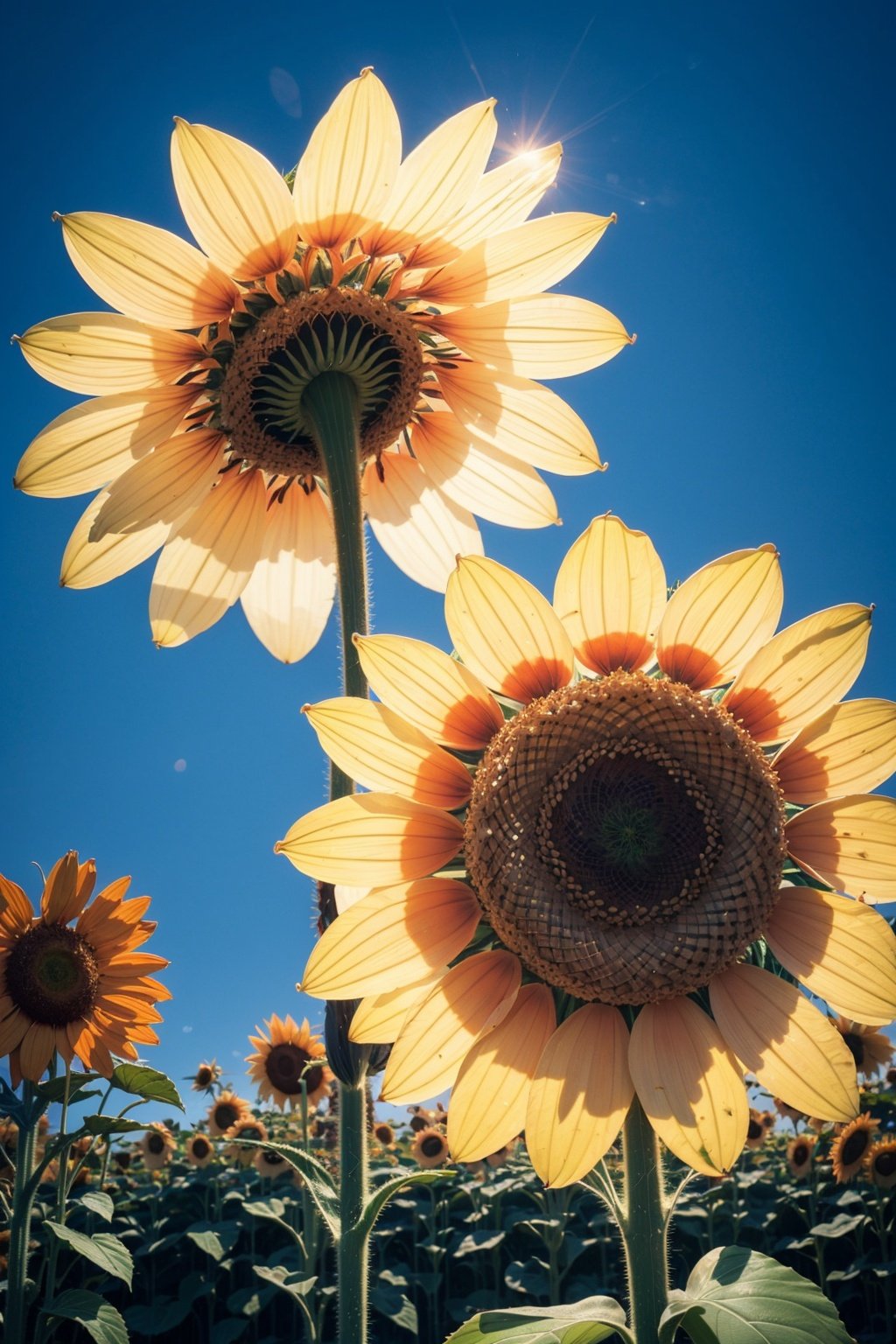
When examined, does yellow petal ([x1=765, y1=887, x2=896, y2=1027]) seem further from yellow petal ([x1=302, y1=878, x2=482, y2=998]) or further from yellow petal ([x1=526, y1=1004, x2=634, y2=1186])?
yellow petal ([x1=302, y1=878, x2=482, y2=998])

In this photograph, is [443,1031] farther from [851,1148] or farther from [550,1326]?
[851,1148]

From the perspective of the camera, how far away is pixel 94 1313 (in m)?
3.57

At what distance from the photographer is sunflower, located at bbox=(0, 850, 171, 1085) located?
430cm

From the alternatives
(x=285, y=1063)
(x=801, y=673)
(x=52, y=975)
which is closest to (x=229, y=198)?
(x=801, y=673)

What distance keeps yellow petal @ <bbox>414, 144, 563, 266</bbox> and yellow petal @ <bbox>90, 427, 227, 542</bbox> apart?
743 millimetres

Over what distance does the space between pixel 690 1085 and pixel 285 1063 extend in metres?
7.15

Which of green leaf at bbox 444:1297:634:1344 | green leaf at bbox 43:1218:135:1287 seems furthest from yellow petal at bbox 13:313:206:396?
green leaf at bbox 43:1218:135:1287

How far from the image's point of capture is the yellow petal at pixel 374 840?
1456 mm

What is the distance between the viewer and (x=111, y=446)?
235 cm

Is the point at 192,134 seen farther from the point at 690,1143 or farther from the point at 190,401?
the point at 690,1143

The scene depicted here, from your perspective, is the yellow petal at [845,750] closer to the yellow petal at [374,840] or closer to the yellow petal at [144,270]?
the yellow petal at [374,840]

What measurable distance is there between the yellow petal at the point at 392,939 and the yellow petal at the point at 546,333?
3.77ft

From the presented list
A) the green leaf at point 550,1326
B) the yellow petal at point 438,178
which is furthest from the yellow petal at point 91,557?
the green leaf at point 550,1326

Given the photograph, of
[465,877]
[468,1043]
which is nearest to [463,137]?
[465,877]
